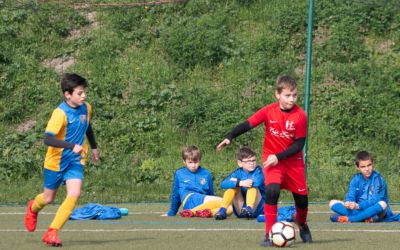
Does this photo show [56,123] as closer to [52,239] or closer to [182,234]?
[52,239]

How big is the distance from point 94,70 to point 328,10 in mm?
4814

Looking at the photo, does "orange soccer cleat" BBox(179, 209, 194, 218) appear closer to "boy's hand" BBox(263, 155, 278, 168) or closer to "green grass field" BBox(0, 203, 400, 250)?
"green grass field" BBox(0, 203, 400, 250)

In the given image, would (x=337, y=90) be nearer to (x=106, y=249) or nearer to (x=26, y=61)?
(x=26, y=61)

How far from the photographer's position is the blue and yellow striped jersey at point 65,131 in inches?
391

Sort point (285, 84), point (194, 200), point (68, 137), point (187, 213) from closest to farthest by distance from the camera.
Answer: point (285, 84) < point (68, 137) < point (187, 213) < point (194, 200)

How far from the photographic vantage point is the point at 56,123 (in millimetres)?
9914

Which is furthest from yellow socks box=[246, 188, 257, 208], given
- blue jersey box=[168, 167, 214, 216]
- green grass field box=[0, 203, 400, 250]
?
A: blue jersey box=[168, 167, 214, 216]

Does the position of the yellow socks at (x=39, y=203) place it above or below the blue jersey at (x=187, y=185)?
below

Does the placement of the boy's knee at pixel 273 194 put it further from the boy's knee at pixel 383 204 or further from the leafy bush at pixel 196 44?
the leafy bush at pixel 196 44

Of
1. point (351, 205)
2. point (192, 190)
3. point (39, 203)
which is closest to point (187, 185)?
point (192, 190)

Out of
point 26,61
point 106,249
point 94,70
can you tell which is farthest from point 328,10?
point 106,249

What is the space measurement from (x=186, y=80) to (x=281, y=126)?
10649mm

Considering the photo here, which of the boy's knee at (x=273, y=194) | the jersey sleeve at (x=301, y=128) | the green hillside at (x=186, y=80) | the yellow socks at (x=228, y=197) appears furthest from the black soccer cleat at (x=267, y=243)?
the green hillside at (x=186, y=80)

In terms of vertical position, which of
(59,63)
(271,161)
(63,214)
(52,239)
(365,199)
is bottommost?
(52,239)
